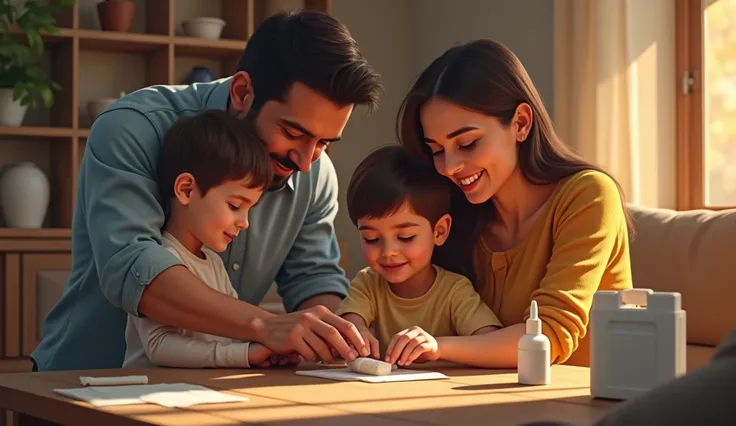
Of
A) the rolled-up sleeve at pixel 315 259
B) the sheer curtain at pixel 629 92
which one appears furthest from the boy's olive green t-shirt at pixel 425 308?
the sheer curtain at pixel 629 92

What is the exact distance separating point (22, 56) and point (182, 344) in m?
2.97

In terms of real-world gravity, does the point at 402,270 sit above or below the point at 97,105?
below

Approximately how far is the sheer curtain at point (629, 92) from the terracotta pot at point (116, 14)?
184 centimetres

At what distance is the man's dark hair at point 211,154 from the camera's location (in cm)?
203

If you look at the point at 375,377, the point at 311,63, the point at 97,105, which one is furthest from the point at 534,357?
the point at 97,105

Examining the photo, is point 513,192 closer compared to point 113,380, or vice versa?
point 113,380

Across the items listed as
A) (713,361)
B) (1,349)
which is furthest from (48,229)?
(713,361)

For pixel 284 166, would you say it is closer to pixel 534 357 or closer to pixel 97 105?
pixel 534 357

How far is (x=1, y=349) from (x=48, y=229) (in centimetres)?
48

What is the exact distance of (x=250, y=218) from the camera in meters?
2.35

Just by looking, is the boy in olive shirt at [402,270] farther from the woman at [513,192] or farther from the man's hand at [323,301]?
the man's hand at [323,301]

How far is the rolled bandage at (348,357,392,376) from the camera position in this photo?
1.70 m

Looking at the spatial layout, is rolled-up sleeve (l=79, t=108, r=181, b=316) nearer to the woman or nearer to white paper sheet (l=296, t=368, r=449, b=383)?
white paper sheet (l=296, t=368, r=449, b=383)

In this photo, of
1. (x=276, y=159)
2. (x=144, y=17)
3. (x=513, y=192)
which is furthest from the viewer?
(x=144, y=17)
